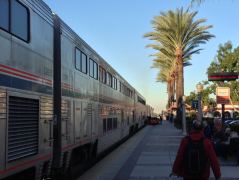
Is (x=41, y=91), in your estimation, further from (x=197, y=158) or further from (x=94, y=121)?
(x=94, y=121)

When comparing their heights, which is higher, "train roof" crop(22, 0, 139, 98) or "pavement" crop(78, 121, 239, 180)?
"train roof" crop(22, 0, 139, 98)

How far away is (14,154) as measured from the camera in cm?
742

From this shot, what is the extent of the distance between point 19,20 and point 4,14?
0.66m

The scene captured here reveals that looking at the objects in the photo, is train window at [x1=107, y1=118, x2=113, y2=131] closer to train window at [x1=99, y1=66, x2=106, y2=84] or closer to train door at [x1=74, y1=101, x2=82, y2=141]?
train window at [x1=99, y1=66, x2=106, y2=84]

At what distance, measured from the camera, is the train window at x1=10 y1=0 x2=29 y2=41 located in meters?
7.53

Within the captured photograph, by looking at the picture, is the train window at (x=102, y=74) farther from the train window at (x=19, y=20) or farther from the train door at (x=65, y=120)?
the train window at (x=19, y=20)

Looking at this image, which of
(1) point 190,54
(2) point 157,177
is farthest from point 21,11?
(1) point 190,54

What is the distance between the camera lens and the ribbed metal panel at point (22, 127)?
24.1 feet

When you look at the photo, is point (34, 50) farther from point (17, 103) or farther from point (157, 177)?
point (157, 177)

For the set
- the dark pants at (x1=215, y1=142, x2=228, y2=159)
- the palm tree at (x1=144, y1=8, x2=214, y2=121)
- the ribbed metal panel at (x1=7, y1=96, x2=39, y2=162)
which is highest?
the palm tree at (x1=144, y1=8, x2=214, y2=121)

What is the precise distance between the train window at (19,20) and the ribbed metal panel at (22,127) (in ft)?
3.10

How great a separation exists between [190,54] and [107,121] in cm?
2754

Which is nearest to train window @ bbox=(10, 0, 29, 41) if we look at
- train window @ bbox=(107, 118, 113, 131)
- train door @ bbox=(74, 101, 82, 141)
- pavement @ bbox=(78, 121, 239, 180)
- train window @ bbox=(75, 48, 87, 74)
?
train door @ bbox=(74, 101, 82, 141)

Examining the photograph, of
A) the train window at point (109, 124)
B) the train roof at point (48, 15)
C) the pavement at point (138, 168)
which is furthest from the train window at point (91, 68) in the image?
the train window at point (109, 124)
